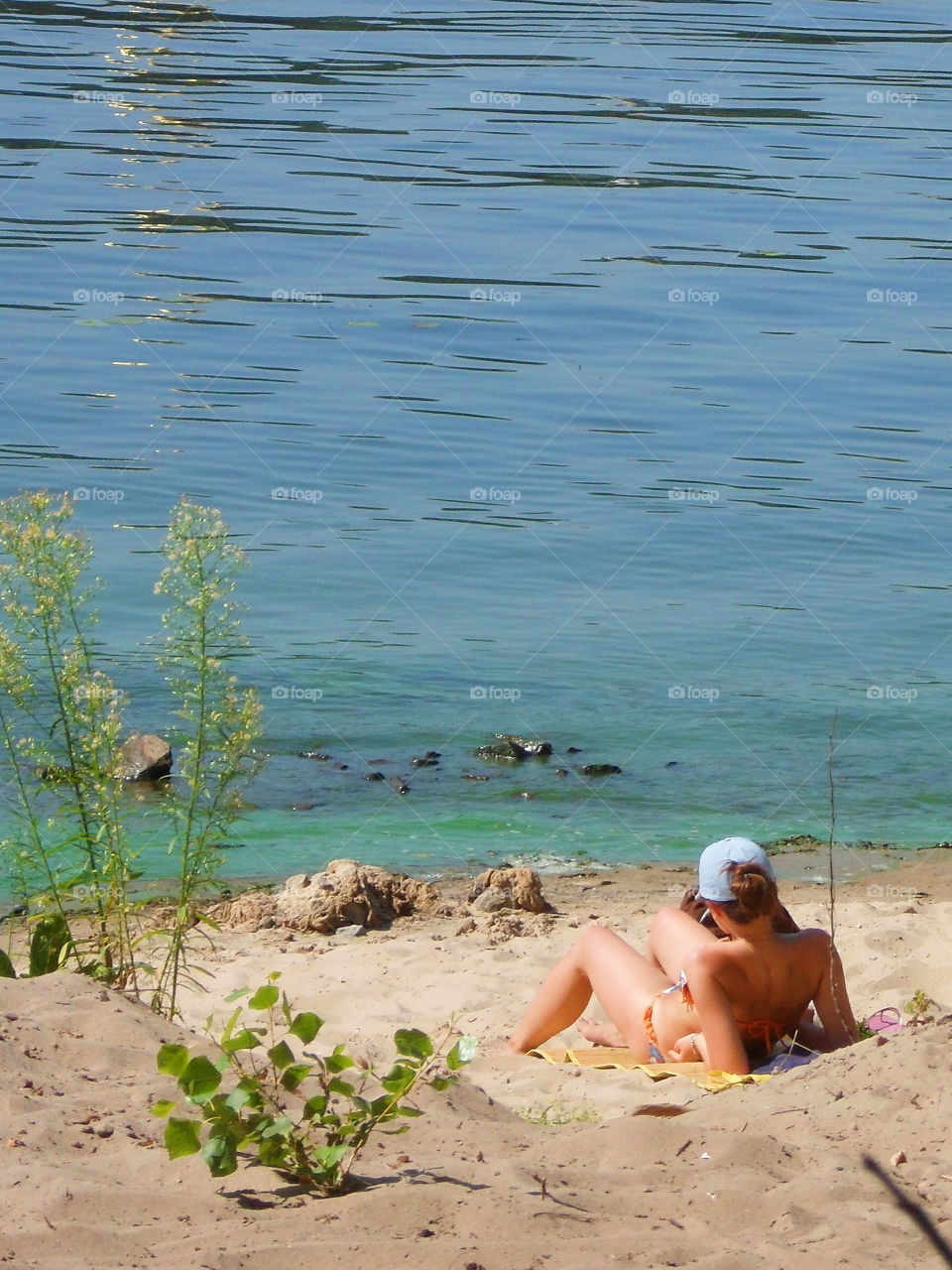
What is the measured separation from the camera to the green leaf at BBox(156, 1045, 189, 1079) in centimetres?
377

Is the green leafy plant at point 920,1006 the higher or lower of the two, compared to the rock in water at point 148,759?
lower

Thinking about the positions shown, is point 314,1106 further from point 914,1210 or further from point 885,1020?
point 885,1020

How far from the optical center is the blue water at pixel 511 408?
9.37 metres

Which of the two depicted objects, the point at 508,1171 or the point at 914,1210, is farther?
the point at 508,1171

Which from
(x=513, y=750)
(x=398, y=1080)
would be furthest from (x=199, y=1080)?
(x=513, y=750)

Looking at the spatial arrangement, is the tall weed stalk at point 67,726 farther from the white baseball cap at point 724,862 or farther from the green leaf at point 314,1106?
the white baseball cap at point 724,862

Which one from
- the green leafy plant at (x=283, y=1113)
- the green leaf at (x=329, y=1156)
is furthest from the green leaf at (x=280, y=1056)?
the green leaf at (x=329, y=1156)

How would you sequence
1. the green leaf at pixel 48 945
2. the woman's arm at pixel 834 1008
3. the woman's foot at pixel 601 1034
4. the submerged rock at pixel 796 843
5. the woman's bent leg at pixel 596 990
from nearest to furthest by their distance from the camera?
the green leaf at pixel 48 945
the woman's arm at pixel 834 1008
the woman's bent leg at pixel 596 990
the woman's foot at pixel 601 1034
the submerged rock at pixel 796 843

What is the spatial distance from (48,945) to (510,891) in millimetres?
2551

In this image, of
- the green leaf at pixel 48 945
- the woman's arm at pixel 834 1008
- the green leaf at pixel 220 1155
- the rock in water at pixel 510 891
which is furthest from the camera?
the rock in water at pixel 510 891

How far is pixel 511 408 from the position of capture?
609 inches

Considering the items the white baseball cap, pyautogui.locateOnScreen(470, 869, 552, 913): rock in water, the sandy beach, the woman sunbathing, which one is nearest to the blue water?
pyautogui.locateOnScreen(470, 869, 552, 913): rock in water

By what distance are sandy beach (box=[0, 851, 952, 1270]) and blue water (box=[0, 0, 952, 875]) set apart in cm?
340

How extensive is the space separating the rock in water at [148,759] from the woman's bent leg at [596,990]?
323 centimetres
